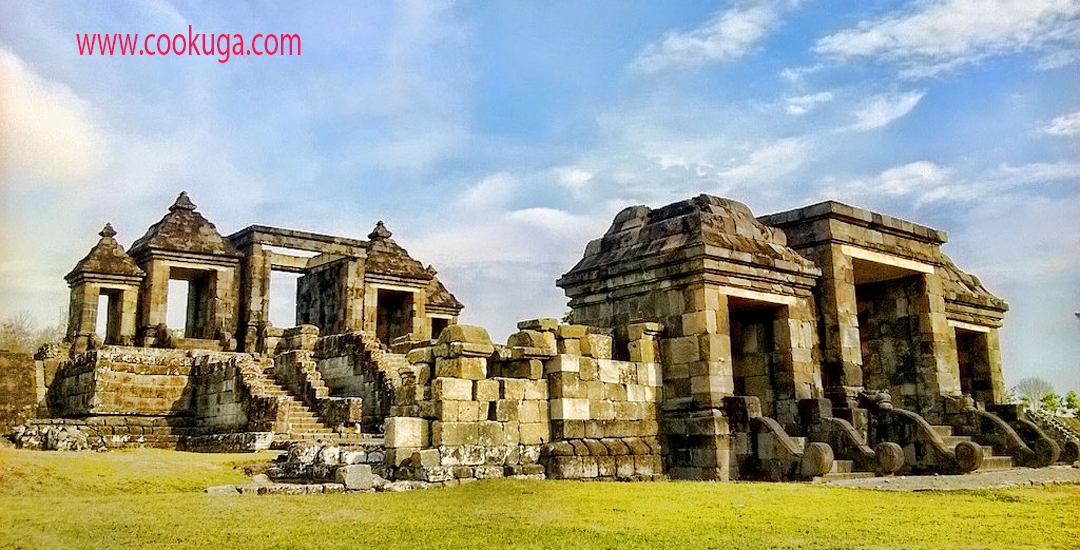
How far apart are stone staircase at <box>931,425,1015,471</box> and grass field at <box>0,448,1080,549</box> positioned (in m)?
3.87

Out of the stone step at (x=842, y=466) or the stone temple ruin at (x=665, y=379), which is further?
the stone step at (x=842, y=466)

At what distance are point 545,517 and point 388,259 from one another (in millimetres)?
25653

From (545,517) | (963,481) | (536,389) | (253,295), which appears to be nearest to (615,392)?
(536,389)

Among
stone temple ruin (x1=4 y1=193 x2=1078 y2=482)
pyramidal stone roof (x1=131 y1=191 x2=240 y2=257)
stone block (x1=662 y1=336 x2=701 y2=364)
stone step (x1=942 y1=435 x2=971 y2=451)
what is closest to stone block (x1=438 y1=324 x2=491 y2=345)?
stone temple ruin (x1=4 y1=193 x2=1078 y2=482)

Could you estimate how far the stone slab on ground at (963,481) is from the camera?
9.95 meters

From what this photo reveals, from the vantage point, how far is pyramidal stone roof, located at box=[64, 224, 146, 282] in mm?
26406

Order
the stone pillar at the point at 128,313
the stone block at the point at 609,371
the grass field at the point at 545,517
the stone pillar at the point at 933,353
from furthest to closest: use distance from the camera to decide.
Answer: the stone pillar at the point at 128,313 → the stone pillar at the point at 933,353 → the stone block at the point at 609,371 → the grass field at the point at 545,517

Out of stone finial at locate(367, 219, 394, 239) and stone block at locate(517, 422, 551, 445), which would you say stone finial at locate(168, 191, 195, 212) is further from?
stone block at locate(517, 422, 551, 445)

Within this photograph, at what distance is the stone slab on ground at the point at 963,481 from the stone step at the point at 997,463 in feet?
4.10

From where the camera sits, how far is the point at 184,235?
92.8ft

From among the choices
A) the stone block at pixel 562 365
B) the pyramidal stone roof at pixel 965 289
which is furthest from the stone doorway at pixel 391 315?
the stone block at pixel 562 365

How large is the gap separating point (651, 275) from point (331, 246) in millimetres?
20431

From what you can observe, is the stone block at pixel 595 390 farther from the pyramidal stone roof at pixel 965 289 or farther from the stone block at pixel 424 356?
the pyramidal stone roof at pixel 965 289

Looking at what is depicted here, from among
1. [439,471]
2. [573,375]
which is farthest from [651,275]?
[439,471]
